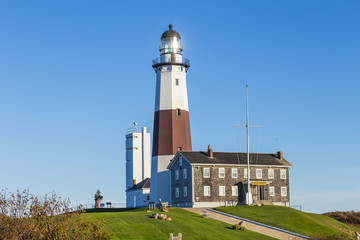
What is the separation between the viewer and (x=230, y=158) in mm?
66688

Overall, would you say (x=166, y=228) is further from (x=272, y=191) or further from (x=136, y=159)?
(x=136, y=159)

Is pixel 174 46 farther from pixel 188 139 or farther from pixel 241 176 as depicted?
pixel 241 176

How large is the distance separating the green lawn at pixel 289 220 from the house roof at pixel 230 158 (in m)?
6.74

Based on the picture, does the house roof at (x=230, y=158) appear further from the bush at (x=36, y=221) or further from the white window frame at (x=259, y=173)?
the bush at (x=36, y=221)

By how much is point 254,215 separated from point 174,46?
26178 mm

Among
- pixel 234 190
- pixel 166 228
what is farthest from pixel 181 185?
pixel 166 228

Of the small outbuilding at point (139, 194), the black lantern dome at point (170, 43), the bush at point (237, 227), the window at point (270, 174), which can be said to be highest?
the black lantern dome at point (170, 43)

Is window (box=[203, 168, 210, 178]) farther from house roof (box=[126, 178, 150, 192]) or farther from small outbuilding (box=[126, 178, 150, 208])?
house roof (box=[126, 178, 150, 192])

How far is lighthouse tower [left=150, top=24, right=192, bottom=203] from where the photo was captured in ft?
224

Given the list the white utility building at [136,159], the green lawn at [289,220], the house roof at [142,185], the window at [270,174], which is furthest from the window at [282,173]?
the white utility building at [136,159]

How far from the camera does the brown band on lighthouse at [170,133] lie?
68062 millimetres

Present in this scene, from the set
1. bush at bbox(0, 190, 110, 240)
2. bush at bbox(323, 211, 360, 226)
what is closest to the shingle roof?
bush at bbox(323, 211, 360, 226)

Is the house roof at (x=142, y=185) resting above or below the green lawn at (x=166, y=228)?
above

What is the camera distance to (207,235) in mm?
41594
